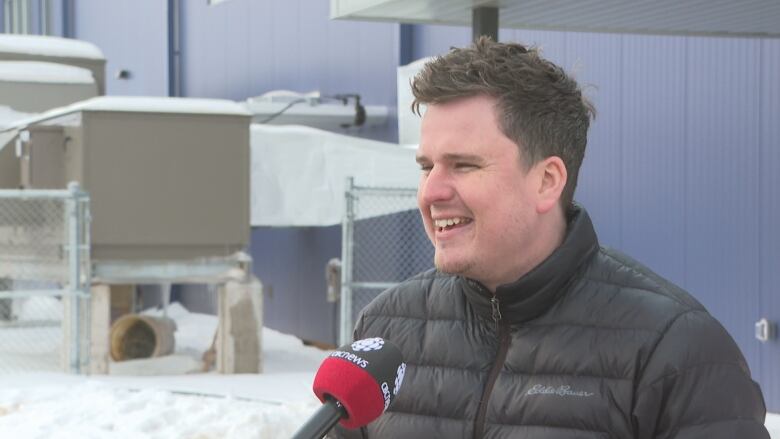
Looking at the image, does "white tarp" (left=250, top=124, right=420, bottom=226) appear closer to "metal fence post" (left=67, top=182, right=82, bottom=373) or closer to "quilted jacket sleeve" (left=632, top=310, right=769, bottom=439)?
"metal fence post" (left=67, top=182, right=82, bottom=373)

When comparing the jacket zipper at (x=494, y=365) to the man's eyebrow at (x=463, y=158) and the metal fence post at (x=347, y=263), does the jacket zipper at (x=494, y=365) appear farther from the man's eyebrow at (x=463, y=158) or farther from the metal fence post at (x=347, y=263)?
the metal fence post at (x=347, y=263)

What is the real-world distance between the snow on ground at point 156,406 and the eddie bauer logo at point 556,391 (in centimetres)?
546

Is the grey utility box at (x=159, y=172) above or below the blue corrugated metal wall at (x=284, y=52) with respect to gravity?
below

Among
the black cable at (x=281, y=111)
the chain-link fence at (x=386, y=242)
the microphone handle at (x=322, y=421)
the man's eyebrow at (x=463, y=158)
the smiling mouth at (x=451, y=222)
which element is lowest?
the chain-link fence at (x=386, y=242)

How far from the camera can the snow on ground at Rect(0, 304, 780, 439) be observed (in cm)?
820

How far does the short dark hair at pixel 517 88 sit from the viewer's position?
270 centimetres

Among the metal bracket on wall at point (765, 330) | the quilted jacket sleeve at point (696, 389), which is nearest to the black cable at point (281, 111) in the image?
the metal bracket on wall at point (765, 330)

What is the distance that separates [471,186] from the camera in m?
2.70

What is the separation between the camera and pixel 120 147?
12320 mm

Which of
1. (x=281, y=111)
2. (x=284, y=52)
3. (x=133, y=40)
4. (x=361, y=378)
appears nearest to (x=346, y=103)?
(x=281, y=111)

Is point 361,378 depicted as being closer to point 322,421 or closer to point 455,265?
point 322,421

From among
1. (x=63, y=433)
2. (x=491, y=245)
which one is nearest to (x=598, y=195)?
(x=63, y=433)

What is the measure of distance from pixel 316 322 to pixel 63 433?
8.91 metres

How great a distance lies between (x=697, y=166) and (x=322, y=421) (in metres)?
9.16
